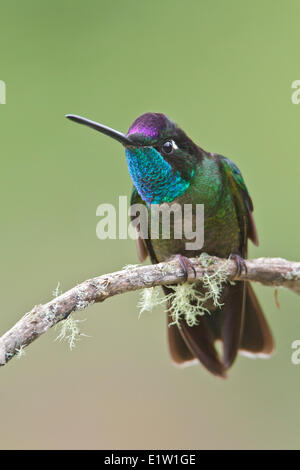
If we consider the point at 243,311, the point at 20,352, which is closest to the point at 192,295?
the point at 243,311

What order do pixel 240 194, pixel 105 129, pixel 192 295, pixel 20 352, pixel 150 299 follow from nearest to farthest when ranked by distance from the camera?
pixel 20 352 → pixel 105 129 → pixel 150 299 → pixel 192 295 → pixel 240 194

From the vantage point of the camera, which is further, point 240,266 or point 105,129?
point 240,266

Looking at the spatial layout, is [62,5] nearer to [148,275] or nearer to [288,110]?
[288,110]

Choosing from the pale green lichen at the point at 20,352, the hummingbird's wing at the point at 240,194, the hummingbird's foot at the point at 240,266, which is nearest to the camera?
the pale green lichen at the point at 20,352

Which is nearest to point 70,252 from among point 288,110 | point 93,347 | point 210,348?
point 93,347

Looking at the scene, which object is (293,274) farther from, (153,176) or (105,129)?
(105,129)

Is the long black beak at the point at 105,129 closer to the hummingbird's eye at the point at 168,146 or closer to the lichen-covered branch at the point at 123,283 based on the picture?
the hummingbird's eye at the point at 168,146

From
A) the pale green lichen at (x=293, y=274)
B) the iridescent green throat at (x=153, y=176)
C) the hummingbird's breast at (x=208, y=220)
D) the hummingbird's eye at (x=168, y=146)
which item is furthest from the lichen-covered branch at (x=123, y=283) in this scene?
the hummingbird's eye at (x=168, y=146)
